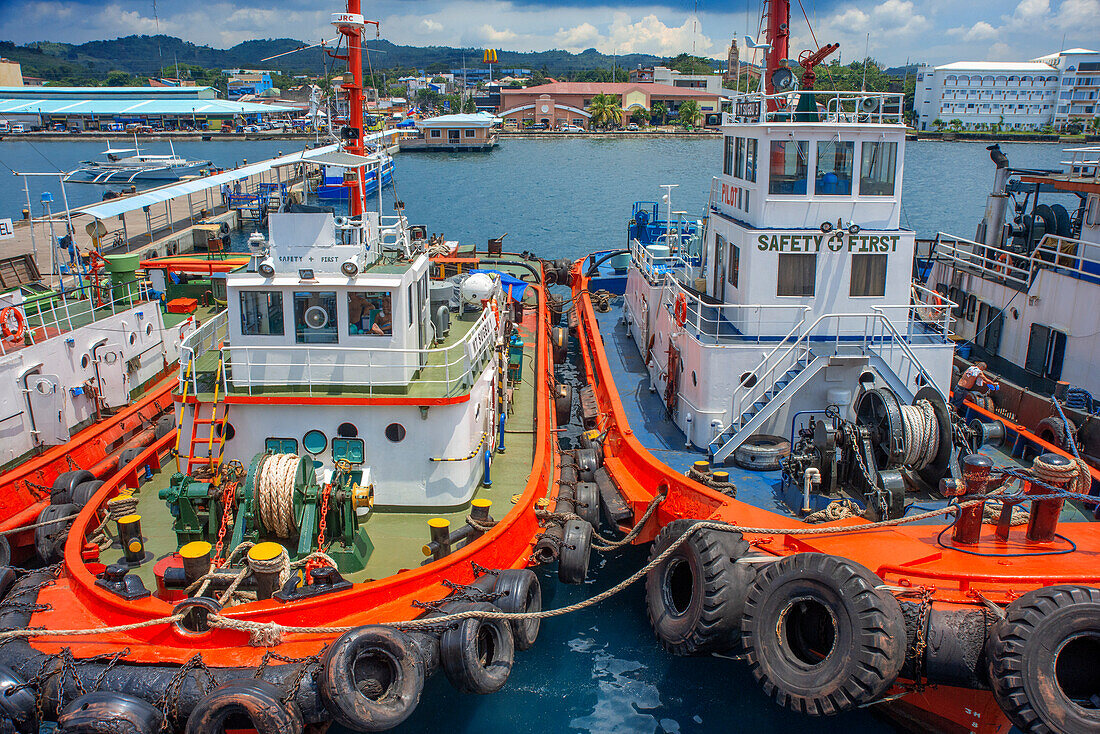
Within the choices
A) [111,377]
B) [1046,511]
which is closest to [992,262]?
[1046,511]

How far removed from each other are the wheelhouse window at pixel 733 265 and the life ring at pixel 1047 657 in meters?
7.21

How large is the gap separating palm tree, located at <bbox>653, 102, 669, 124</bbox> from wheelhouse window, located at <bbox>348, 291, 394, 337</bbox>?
5148 inches

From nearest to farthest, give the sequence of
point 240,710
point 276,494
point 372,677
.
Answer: point 240,710 → point 372,677 → point 276,494

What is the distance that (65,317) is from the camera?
14523mm

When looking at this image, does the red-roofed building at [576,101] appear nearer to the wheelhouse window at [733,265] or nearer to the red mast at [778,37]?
the red mast at [778,37]

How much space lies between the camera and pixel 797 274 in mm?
12398

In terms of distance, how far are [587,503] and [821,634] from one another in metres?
4.46

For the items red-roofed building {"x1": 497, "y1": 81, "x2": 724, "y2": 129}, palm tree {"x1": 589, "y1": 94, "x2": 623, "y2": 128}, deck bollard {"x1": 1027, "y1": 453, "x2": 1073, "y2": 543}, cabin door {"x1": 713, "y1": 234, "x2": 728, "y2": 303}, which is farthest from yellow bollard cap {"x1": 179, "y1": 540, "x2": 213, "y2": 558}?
red-roofed building {"x1": 497, "y1": 81, "x2": 724, "y2": 129}

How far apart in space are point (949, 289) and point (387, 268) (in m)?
14.3

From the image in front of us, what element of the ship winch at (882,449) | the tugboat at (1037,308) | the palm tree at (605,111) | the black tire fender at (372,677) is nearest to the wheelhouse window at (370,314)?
the black tire fender at (372,677)

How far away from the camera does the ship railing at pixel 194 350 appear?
32.9ft

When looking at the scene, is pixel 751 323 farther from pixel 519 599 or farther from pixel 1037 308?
pixel 1037 308

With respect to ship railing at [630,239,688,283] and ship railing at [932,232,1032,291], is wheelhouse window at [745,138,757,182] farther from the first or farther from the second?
ship railing at [932,232,1032,291]

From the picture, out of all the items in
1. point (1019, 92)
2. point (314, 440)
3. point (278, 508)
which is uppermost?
point (1019, 92)
